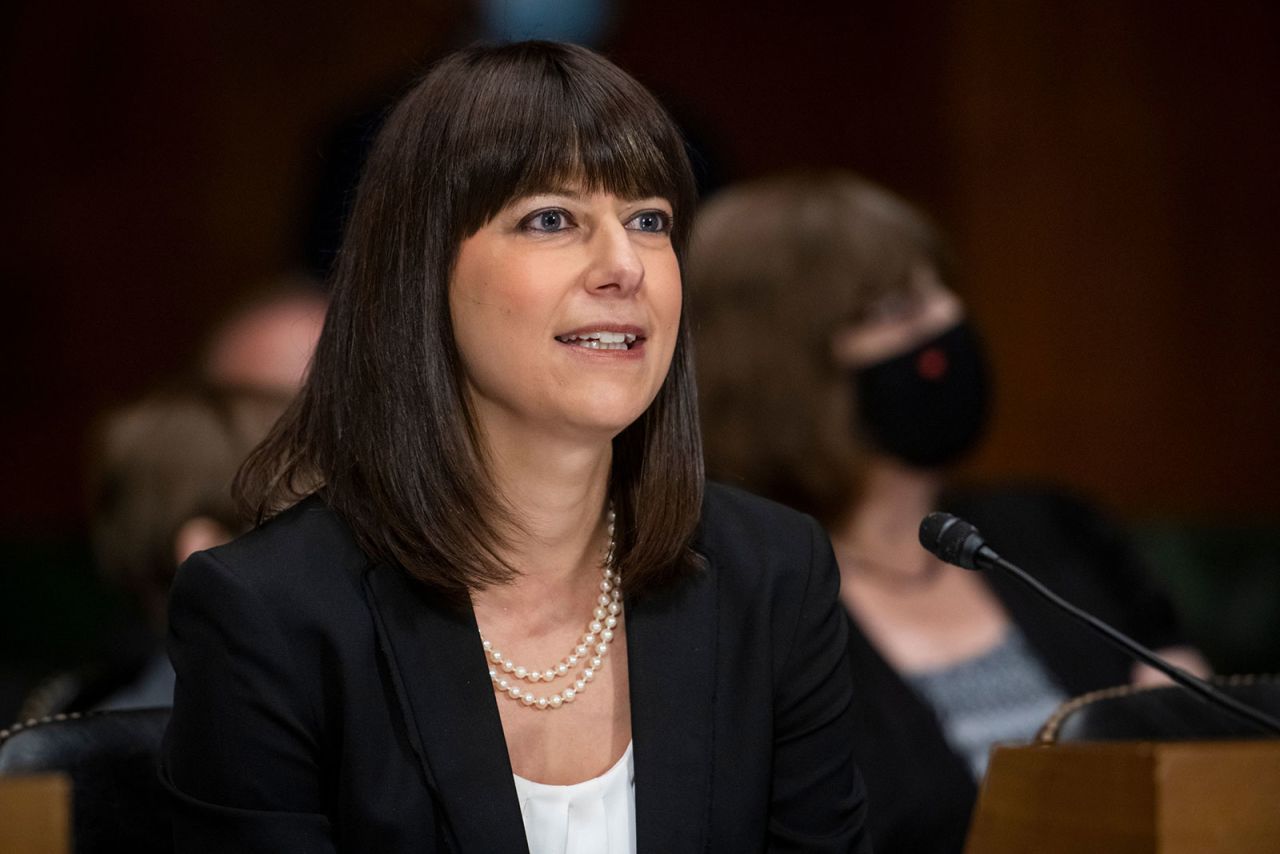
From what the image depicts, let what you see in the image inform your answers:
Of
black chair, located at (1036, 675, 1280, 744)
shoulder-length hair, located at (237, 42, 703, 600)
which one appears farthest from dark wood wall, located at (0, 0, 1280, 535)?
shoulder-length hair, located at (237, 42, 703, 600)

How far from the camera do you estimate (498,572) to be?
1.66 meters

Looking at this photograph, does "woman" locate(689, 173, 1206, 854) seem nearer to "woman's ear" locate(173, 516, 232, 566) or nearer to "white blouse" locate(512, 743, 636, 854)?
"woman's ear" locate(173, 516, 232, 566)

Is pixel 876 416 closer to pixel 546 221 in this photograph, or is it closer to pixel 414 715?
pixel 546 221

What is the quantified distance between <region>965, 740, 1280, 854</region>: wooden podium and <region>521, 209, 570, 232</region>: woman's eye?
66 centimetres

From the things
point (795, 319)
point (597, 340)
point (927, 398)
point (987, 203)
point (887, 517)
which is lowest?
point (987, 203)

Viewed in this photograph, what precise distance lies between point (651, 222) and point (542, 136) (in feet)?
0.54

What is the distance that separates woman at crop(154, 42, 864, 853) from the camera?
5.07 feet

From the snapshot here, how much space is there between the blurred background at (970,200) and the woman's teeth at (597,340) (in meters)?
3.46

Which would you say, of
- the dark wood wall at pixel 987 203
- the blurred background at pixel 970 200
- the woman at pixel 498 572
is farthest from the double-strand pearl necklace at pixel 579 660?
the dark wood wall at pixel 987 203

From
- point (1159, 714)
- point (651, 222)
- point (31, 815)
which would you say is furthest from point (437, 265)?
point (1159, 714)

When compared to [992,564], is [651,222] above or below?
above

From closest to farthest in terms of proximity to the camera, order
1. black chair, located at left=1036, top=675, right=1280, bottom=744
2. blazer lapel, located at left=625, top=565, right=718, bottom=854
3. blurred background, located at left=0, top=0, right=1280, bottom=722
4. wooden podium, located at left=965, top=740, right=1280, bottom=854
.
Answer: wooden podium, located at left=965, top=740, right=1280, bottom=854 → blazer lapel, located at left=625, top=565, right=718, bottom=854 → black chair, located at left=1036, top=675, right=1280, bottom=744 → blurred background, located at left=0, top=0, right=1280, bottom=722

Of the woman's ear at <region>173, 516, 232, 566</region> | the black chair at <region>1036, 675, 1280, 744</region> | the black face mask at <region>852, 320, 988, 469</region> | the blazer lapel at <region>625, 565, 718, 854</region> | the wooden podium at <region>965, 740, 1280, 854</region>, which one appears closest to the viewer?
the wooden podium at <region>965, 740, 1280, 854</region>

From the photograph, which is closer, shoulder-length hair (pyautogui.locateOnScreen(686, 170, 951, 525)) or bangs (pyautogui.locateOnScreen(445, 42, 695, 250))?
bangs (pyautogui.locateOnScreen(445, 42, 695, 250))
